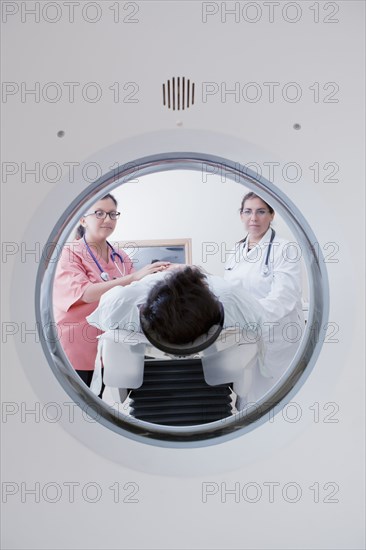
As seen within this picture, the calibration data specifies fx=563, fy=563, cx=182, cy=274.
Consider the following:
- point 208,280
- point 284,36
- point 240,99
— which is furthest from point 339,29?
point 208,280

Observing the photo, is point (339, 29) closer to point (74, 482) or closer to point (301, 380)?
point (301, 380)

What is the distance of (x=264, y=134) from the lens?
105 centimetres

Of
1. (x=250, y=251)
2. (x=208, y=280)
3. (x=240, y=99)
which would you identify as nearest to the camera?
(x=240, y=99)

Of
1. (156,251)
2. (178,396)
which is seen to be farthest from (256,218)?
(156,251)

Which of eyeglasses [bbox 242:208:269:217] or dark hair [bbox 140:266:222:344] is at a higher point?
eyeglasses [bbox 242:208:269:217]

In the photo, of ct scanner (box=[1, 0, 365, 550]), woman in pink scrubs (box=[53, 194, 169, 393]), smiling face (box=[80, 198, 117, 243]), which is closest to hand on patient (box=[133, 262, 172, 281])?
woman in pink scrubs (box=[53, 194, 169, 393])

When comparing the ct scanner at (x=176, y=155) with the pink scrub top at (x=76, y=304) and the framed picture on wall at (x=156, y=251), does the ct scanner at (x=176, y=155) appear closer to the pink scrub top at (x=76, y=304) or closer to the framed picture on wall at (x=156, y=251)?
the pink scrub top at (x=76, y=304)

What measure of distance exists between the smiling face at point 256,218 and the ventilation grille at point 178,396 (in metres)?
0.49

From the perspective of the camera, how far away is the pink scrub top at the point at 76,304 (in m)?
1.70

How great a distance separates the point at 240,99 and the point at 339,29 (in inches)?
9.0

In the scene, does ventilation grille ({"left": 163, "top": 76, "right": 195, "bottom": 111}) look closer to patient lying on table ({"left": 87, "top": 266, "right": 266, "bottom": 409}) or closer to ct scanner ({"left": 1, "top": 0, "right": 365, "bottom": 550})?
ct scanner ({"left": 1, "top": 0, "right": 365, "bottom": 550})

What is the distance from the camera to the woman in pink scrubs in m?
1.70

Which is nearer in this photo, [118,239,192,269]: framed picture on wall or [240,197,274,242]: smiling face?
[240,197,274,242]: smiling face

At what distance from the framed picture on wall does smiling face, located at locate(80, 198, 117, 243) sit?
0.61m
